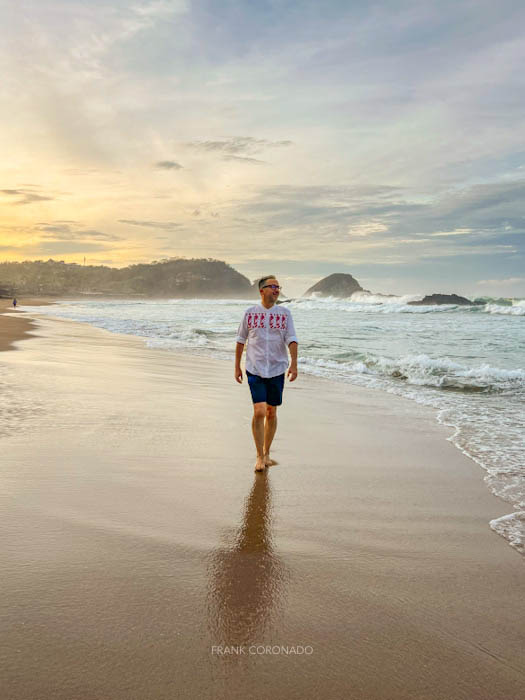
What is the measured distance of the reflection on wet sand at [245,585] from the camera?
2330mm

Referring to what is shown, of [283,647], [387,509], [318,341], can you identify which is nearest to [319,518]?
[387,509]

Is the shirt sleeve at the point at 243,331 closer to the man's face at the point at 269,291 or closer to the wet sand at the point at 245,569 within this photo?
the man's face at the point at 269,291

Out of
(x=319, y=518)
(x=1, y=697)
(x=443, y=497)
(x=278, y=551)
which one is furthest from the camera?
(x=443, y=497)

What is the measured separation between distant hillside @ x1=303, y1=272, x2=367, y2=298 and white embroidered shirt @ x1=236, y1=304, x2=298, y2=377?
126593 mm

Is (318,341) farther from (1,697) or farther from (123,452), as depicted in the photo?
(1,697)

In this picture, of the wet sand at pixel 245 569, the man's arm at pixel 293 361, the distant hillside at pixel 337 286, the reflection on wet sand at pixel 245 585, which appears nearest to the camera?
the wet sand at pixel 245 569

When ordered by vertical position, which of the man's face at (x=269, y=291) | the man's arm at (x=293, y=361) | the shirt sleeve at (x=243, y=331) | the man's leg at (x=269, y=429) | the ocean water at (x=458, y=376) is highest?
the man's face at (x=269, y=291)

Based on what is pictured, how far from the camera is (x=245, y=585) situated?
2.71m

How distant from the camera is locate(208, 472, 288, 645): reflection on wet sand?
91.7 inches

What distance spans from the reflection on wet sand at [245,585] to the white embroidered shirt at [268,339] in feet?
6.01

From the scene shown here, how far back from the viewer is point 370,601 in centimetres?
261

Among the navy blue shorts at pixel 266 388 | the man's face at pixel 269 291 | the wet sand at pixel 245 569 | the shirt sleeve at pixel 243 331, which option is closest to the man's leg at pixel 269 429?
the navy blue shorts at pixel 266 388

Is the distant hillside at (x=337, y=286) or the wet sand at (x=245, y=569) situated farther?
the distant hillside at (x=337, y=286)

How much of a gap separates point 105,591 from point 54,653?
1.51 feet
